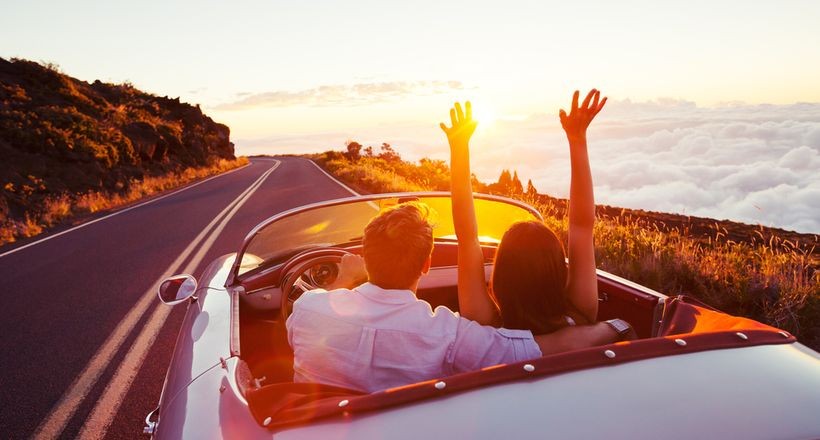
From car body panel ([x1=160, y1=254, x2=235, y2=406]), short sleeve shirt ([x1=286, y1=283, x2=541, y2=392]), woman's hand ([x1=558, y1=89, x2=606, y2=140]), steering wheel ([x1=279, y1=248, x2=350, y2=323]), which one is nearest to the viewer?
short sleeve shirt ([x1=286, y1=283, x2=541, y2=392])

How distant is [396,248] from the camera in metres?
1.91

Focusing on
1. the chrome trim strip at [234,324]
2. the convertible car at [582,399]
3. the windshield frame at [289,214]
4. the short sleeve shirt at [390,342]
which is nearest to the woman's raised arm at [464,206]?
the short sleeve shirt at [390,342]

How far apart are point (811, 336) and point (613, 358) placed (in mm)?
4078

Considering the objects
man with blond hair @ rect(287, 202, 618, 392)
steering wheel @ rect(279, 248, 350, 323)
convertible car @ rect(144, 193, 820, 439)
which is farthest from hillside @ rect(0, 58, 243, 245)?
man with blond hair @ rect(287, 202, 618, 392)

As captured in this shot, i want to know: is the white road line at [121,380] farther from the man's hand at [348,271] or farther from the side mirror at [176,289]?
the man's hand at [348,271]

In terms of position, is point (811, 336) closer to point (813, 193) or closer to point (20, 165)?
point (20, 165)

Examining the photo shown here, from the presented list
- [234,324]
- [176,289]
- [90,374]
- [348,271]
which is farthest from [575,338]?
[90,374]

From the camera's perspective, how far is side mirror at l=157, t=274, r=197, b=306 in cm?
309

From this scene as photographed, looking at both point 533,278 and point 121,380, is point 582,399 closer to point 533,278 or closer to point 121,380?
point 533,278

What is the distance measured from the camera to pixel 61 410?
400 centimetres

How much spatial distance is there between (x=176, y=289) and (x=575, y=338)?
219cm

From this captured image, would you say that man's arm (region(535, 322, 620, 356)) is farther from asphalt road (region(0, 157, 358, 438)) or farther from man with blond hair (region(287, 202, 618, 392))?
asphalt road (region(0, 157, 358, 438))

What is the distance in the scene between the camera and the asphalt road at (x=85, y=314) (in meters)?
4.05

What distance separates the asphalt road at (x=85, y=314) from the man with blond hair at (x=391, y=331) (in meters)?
2.46
